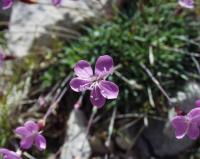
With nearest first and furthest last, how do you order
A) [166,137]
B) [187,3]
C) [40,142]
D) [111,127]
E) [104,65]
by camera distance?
[104,65], [40,142], [187,3], [111,127], [166,137]

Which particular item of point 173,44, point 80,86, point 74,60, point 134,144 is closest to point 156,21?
point 173,44

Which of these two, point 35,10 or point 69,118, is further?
point 35,10

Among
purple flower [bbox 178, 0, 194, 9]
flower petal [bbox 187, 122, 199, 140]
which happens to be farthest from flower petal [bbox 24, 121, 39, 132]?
purple flower [bbox 178, 0, 194, 9]

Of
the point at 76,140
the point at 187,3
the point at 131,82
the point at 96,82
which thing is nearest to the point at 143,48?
the point at 131,82

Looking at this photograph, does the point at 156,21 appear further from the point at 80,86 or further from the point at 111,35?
the point at 80,86

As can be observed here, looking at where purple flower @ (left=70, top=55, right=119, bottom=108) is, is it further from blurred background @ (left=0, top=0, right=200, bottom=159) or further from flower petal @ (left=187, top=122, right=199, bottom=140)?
blurred background @ (left=0, top=0, right=200, bottom=159)

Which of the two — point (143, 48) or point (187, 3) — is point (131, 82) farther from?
point (187, 3)
